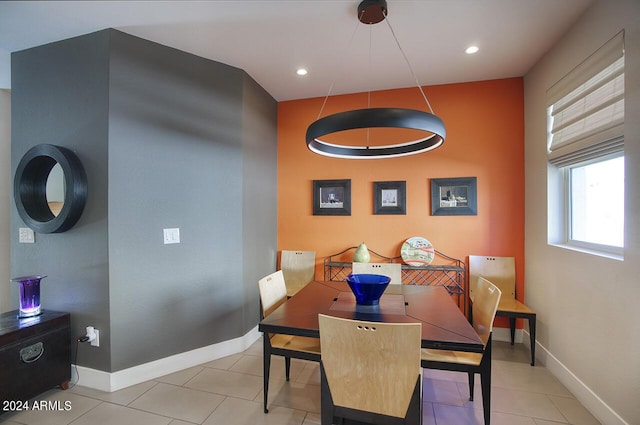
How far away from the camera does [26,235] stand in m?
2.30

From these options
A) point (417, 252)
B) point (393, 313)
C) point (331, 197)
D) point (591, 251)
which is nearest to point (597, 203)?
point (591, 251)

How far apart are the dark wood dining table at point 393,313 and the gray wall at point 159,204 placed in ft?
3.42

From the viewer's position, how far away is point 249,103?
113 inches

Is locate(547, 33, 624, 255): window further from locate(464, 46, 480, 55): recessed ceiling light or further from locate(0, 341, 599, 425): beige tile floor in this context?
locate(0, 341, 599, 425): beige tile floor

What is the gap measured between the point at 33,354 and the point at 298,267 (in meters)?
2.29

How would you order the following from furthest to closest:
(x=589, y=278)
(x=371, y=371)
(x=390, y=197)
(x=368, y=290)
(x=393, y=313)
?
(x=390, y=197)
(x=589, y=278)
(x=368, y=290)
(x=393, y=313)
(x=371, y=371)

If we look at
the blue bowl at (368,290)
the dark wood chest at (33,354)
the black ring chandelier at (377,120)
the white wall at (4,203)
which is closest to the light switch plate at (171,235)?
the dark wood chest at (33,354)

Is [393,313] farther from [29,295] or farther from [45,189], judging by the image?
[45,189]

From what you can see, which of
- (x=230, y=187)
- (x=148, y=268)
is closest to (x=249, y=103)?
(x=230, y=187)

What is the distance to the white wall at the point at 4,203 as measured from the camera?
2777mm

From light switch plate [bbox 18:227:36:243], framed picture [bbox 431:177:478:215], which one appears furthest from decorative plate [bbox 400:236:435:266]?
light switch plate [bbox 18:227:36:243]

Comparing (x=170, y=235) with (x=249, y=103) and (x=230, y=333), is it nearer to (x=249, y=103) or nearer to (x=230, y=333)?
(x=230, y=333)

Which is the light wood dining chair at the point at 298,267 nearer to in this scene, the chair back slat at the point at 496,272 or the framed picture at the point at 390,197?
the framed picture at the point at 390,197

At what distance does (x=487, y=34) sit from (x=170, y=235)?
3119mm
